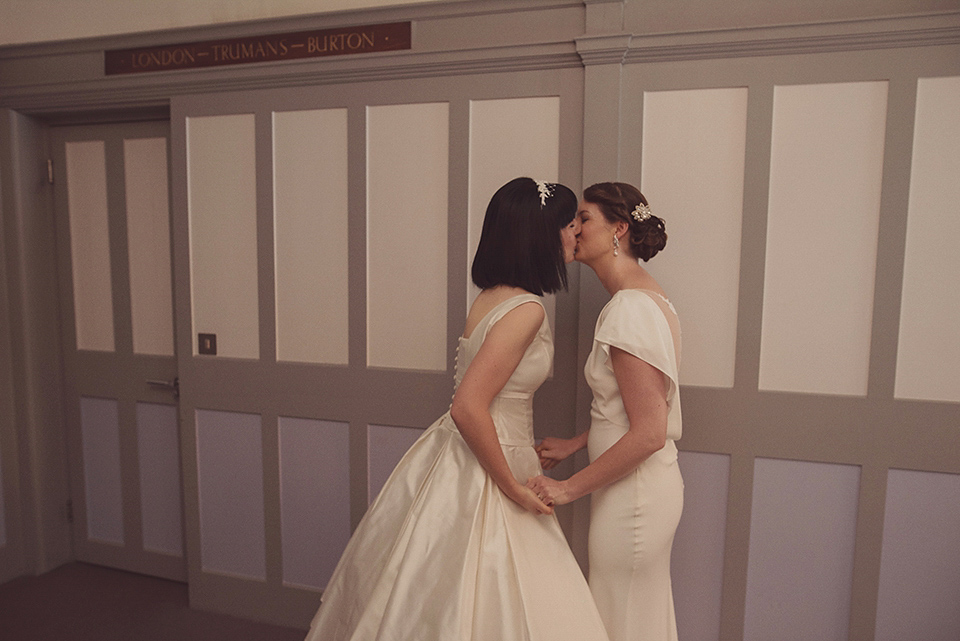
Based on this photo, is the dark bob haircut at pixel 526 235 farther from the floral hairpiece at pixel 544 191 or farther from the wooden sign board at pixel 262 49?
the wooden sign board at pixel 262 49

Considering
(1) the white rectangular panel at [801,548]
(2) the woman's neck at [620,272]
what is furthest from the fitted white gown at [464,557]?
(1) the white rectangular panel at [801,548]

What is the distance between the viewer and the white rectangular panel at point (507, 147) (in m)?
2.21

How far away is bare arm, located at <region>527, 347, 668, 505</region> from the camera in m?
1.55

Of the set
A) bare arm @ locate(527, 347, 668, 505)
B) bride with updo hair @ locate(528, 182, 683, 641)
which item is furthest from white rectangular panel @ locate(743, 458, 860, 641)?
bare arm @ locate(527, 347, 668, 505)

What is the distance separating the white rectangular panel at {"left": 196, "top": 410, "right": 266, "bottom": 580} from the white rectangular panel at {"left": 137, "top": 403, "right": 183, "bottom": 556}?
333 mm

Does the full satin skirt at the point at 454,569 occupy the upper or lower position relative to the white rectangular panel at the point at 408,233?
lower

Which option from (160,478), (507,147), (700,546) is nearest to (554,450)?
(700,546)

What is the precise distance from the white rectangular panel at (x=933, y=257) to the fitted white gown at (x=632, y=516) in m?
0.87

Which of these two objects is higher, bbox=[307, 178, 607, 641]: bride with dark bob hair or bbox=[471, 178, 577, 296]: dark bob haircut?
bbox=[471, 178, 577, 296]: dark bob haircut

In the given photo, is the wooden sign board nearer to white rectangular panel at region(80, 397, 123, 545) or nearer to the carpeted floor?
white rectangular panel at region(80, 397, 123, 545)

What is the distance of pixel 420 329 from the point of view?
8.00ft

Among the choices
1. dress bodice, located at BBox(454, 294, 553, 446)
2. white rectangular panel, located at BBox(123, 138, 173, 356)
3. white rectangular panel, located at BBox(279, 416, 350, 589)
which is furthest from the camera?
white rectangular panel, located at BBox(123, 138, 173, 356)

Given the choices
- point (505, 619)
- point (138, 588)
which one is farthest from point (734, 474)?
point (138, 588)

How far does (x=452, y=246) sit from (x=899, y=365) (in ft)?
5.17
